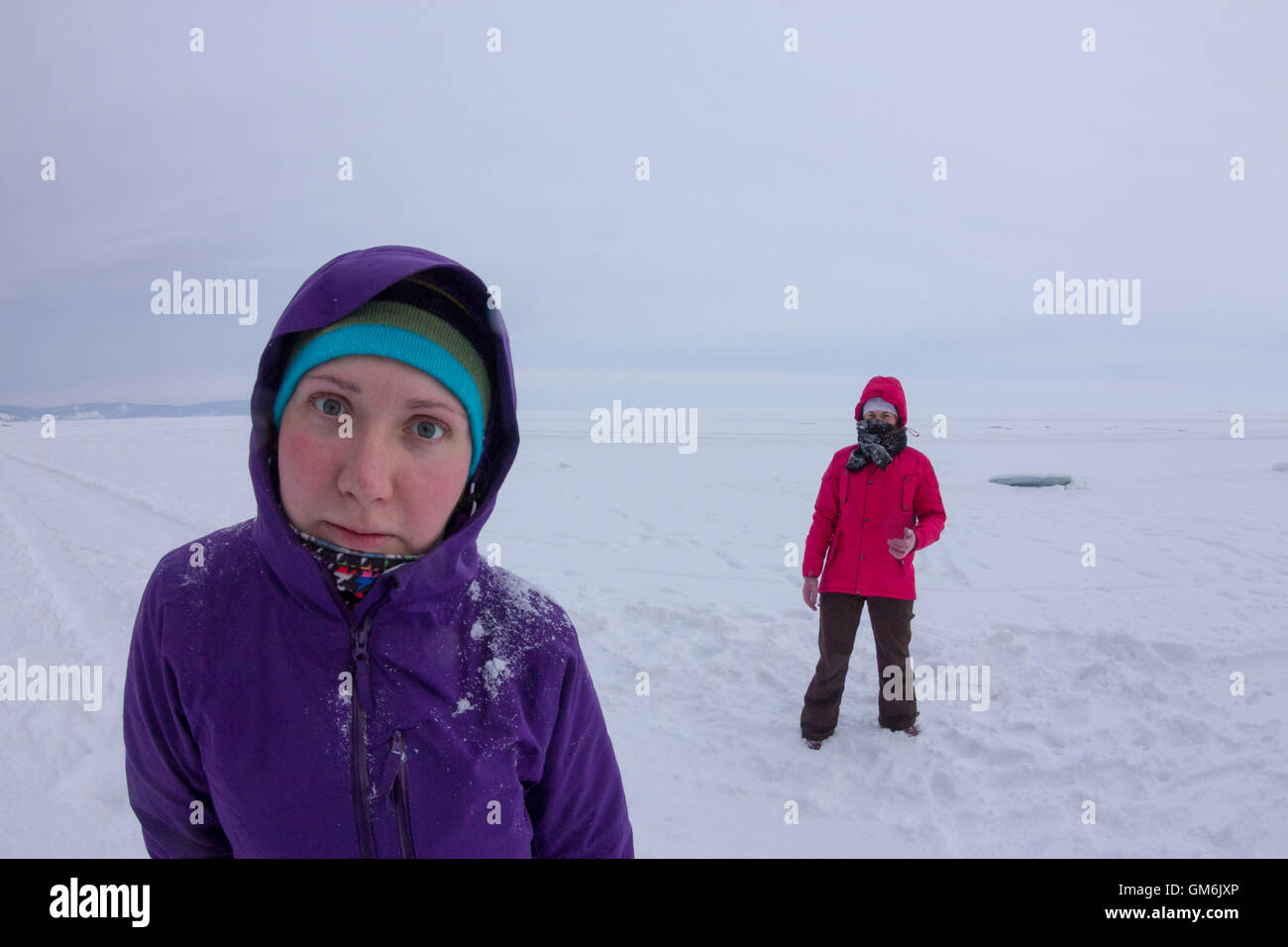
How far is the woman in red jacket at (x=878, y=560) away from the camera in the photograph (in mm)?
4301

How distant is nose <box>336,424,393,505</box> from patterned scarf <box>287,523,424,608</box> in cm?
12

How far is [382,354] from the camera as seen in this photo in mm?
1271

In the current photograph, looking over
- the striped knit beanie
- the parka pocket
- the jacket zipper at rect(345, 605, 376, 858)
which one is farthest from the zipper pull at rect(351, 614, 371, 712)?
the parka pocket

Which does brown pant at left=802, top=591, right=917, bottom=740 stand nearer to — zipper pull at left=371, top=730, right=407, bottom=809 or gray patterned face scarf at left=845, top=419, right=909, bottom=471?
gray patterned face scarf at left=845, top=419, right=909, bottom=471

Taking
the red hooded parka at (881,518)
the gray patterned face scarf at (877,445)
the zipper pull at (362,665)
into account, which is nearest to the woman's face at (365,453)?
the zipper pull at (362,665)

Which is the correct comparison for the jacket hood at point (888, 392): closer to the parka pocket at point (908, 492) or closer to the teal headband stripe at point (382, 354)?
the parka pocket at point (908, 492)

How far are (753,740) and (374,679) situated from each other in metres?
3.47

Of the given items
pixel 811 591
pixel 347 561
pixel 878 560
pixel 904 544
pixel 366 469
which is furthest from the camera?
pixel 811 591

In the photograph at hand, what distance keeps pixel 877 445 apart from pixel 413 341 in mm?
3582

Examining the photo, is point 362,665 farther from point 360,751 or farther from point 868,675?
point 868,675

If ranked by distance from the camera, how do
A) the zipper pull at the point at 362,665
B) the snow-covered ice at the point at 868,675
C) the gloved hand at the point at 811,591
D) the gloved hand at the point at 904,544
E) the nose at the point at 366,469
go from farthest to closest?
the gloved hand at the point at 811,591
the gloved hand at the point at 904,544
the snow-covered ice at the point at 868,675
the zipper pull at the point at 362,665
the nose at the point at 366,469

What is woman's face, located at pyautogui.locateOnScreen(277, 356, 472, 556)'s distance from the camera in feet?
4.08

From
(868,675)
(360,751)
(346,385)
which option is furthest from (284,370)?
(868,675)

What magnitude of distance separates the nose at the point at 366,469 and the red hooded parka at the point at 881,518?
11.3 feet
